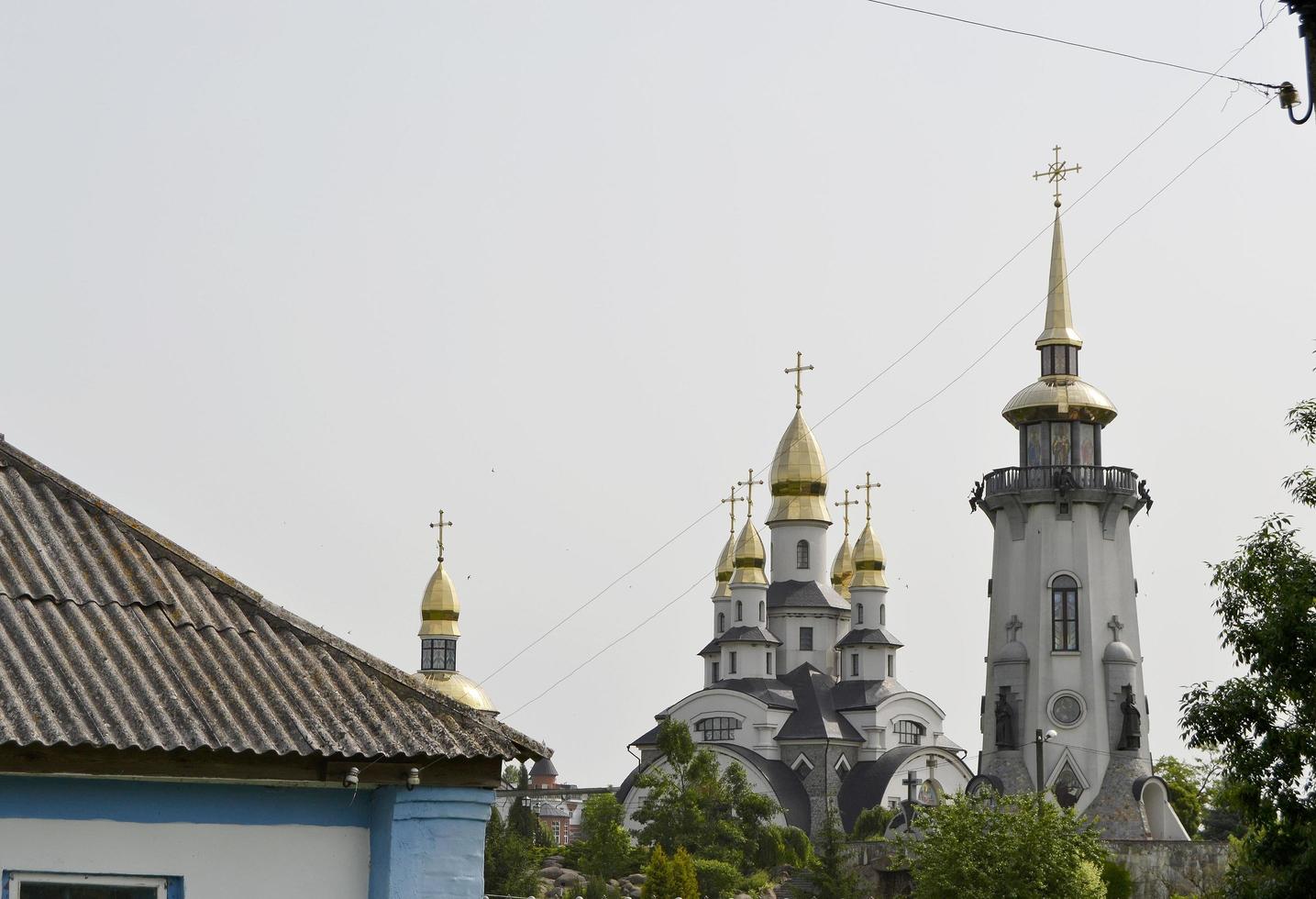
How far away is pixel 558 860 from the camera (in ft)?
233

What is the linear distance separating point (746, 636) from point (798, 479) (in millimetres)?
7457

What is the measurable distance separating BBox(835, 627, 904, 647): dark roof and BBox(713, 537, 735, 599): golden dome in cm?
644

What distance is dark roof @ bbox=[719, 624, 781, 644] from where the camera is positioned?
82000mm

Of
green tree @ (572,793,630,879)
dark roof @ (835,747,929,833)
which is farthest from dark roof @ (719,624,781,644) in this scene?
green tree @ (572,793,630,879)

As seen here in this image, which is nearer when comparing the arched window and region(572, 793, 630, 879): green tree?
the arched window

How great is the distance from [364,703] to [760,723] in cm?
7084

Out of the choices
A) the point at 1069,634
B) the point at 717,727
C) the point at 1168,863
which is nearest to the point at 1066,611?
the point at 1069,634

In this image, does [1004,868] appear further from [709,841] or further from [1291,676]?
[709,841]

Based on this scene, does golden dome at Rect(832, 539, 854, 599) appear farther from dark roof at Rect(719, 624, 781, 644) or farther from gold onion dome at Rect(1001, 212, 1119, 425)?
gold onion dome at Rect(1001, 212, 1119, 425)

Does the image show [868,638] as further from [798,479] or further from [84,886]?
[84,886]

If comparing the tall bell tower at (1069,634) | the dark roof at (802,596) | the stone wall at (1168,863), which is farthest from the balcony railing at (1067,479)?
the dark roof at (802,596)

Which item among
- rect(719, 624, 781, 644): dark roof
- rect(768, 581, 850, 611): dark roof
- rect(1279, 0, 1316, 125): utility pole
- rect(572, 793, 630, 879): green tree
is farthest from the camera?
rect(768, 581, 850, 611): dark roof

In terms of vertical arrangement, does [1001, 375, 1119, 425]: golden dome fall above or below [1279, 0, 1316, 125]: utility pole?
above

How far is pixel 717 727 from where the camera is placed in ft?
266
